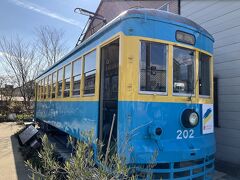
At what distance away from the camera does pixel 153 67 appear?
151 inches

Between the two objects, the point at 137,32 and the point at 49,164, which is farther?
the point at 137,32

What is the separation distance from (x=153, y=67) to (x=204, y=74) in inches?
49.2

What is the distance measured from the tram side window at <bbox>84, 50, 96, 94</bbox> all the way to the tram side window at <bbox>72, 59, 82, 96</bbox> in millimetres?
399

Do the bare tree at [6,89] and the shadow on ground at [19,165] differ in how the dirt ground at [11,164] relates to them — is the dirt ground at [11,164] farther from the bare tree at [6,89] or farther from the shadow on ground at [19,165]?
the bare tree at [6,89]

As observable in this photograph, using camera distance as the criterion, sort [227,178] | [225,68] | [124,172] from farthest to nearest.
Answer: [225,68] → [227,178] → [124,172]

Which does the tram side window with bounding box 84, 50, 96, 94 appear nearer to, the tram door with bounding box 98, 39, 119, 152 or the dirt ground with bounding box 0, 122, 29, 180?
the tram door with bounding box 98, 39, 119, 152

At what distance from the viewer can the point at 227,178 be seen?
5.39m

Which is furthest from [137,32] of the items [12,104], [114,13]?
[12,104]

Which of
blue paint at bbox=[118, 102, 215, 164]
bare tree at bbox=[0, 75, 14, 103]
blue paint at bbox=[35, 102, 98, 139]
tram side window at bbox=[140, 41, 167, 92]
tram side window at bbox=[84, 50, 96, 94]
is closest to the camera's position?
blue paint at bbox=[118, 102, 215, 164]

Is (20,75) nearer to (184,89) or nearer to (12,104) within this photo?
(12,104)

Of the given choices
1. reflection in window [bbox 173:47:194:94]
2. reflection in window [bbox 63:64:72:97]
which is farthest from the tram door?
reflection in window [bbox 63:64:72:97]

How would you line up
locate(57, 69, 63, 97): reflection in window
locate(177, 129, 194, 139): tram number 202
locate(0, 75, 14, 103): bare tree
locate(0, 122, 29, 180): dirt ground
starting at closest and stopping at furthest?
1. locate(177, 129, 194, 139): tram number 202
2. locate(0, 122, 29, 180): dirt ground
3. locate(57, 69, 63, 97): reflection in window
4. locate(0, 75, 14, 103): bare tree

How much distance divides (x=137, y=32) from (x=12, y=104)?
21940 millimetres

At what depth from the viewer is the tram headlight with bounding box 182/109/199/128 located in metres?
3.94
